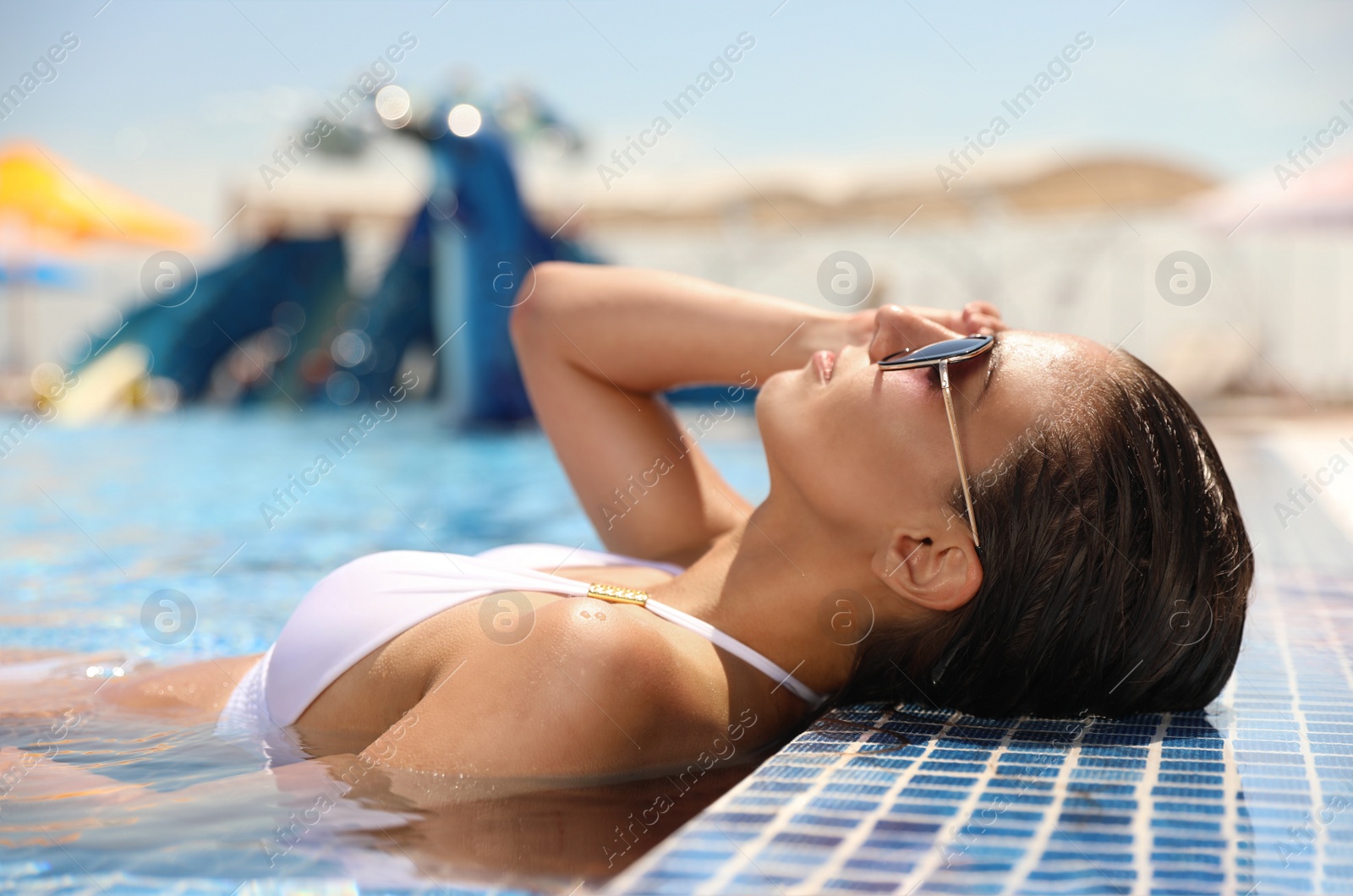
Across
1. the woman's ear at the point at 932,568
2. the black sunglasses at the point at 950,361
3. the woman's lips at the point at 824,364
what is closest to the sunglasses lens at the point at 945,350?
the black sunglasses at the point at 950,361

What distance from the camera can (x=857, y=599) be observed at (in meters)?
1.86

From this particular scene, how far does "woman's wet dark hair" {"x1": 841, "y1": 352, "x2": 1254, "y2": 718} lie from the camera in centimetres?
168

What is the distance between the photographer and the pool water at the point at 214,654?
4.55 feet

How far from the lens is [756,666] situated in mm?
1864

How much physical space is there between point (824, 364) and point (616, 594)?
553mm

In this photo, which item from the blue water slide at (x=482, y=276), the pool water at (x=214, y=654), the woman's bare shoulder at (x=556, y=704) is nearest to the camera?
the pool water at (x=214, y=654)

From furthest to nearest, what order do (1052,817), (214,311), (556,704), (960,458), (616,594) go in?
(214,311) → (616,594) → (960,458) → (556,704) → (1052,817)

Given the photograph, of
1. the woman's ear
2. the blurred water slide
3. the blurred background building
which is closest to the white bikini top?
the woman's ear

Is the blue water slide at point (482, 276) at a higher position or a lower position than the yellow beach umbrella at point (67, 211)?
lower

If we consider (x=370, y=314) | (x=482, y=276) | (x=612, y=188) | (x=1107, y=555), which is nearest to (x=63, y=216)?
(x=370, y=314)

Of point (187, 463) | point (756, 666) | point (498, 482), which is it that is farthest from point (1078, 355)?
point (187, 463)

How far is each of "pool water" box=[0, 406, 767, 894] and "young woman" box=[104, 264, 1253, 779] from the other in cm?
13

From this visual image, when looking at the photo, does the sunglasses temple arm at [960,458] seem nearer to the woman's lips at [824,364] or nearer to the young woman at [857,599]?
the young woman at [857,599]

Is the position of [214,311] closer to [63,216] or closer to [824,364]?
[63,216]
